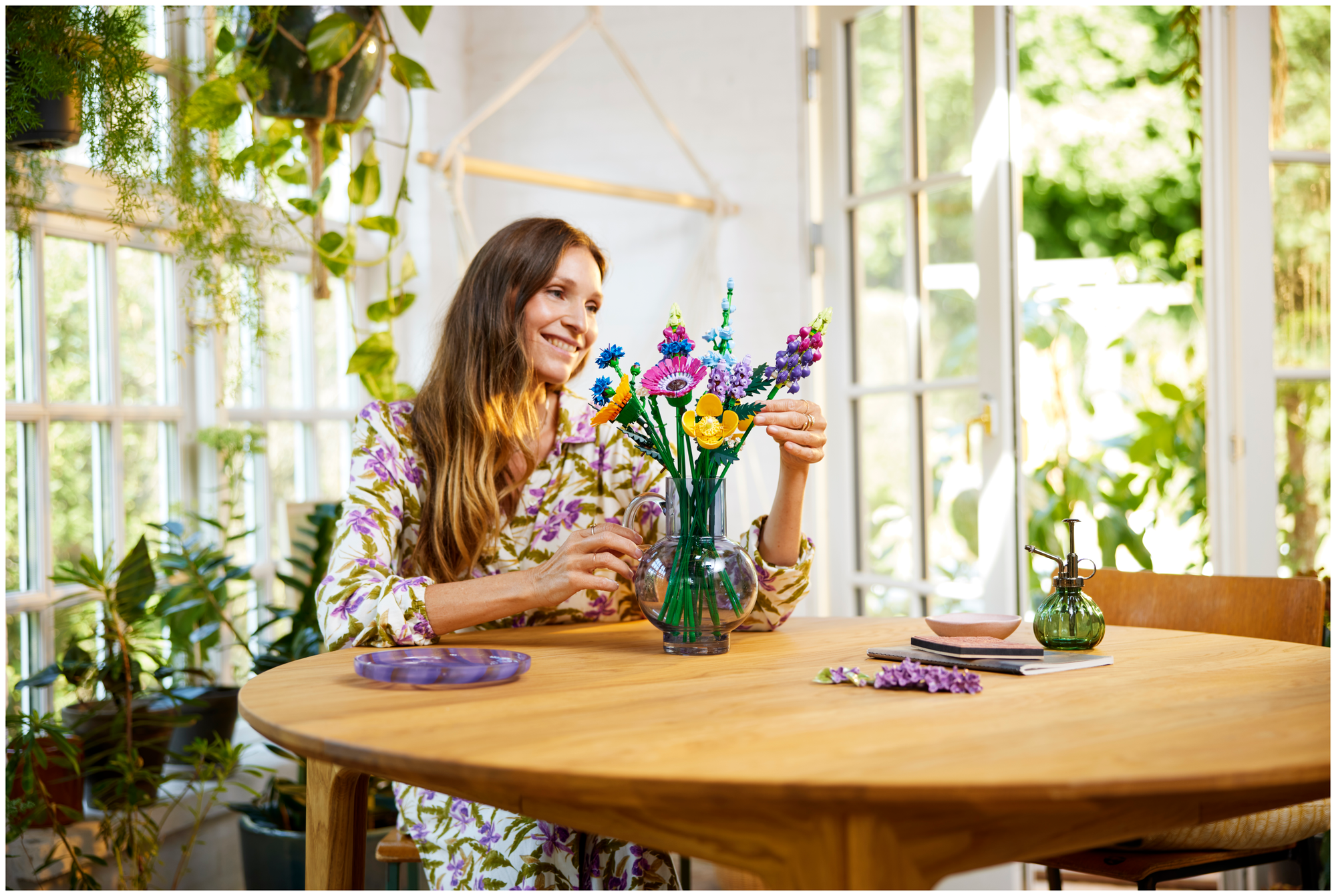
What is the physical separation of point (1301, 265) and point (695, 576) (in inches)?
76.7

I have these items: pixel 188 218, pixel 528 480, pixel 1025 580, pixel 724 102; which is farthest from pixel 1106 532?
pixel 188 218

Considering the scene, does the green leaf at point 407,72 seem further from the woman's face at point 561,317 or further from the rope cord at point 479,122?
the woman's face at point 561,317

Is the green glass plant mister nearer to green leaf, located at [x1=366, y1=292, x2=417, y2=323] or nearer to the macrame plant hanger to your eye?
green leaf, located at [x1=366, y1=292, x2=417, y2=323]

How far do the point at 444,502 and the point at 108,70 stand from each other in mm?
969

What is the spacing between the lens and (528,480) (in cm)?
169

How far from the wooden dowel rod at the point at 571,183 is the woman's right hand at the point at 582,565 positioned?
5.25ft

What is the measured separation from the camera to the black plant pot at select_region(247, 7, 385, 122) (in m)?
2.13

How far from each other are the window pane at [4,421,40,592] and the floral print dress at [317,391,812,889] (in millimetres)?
952

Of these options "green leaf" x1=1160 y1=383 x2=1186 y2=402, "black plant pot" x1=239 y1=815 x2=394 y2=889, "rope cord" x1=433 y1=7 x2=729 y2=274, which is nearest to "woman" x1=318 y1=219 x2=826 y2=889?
"black plant pot" x1=239 y1=815 x2=394 y2=889

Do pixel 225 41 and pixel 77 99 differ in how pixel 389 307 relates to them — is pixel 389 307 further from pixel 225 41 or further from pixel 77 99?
pixel 77 99

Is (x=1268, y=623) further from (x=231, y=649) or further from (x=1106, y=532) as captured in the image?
(x=231, y=649)

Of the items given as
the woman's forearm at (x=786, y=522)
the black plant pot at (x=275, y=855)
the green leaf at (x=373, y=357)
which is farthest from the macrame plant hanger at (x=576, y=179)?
the woman's forearm at (x=786, y=522)

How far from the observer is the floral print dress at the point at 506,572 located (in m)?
1.34

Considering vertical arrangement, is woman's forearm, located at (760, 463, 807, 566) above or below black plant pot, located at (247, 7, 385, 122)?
below
